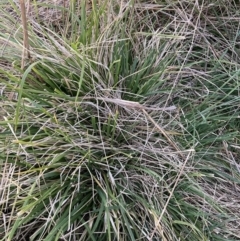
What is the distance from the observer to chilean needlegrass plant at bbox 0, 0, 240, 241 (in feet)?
3.57

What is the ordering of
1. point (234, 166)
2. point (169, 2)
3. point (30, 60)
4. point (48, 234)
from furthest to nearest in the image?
point (169, 2)
point (234, 166)
point (30, 60)
point (48, 234)

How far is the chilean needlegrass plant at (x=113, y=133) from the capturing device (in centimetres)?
109

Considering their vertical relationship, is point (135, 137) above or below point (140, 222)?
above

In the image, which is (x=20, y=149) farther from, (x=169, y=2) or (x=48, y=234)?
(x=169, y=2)

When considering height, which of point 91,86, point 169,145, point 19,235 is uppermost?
point 91,86

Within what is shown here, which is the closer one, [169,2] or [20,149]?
[20,149]

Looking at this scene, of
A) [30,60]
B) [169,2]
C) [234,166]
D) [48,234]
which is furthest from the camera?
[169,2]

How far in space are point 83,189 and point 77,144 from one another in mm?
111

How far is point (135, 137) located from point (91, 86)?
172mm

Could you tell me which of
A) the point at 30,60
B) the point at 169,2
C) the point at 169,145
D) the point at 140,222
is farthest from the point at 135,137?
the point at 169,2

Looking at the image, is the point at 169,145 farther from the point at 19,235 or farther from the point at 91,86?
the point at 19,235

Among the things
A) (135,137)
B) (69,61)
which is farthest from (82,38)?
(135,137)

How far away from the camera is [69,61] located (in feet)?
3.87

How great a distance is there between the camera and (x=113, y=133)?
1147 millimetres
